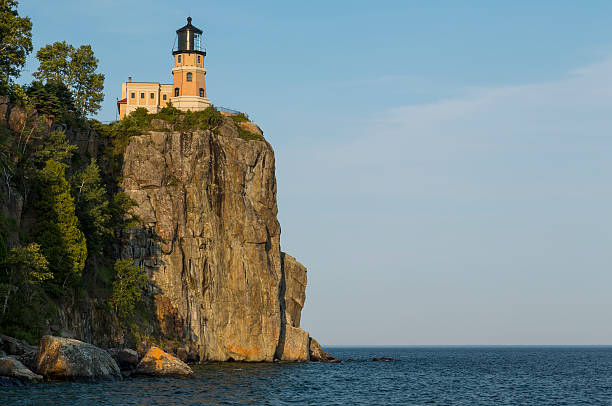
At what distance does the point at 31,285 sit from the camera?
193 feet

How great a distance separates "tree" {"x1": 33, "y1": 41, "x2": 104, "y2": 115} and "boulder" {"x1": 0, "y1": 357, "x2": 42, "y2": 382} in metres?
51.0

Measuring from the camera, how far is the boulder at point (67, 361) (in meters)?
47.5

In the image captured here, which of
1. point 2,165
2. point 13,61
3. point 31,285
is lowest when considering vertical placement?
point 31,285

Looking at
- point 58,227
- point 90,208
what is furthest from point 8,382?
point 90,208

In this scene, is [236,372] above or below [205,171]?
below

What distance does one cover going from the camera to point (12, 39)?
241 feet

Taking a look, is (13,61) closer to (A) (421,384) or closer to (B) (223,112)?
(B) (223,112)

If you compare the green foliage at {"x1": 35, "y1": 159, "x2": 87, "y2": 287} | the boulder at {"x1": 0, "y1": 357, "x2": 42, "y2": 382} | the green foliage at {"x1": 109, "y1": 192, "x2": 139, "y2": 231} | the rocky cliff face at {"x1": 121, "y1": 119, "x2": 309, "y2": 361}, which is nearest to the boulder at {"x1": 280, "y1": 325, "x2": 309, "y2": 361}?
the rocky cliff face at {"x1": 121, "y1": 119, "x2": 309, "y2": 361}

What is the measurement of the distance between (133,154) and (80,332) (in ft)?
99.5

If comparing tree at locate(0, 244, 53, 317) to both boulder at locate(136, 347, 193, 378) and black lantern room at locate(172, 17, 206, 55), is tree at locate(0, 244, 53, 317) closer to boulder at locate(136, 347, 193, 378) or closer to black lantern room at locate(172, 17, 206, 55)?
boulder at locate(136, 347, 193, 378)

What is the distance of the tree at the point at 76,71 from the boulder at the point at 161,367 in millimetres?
43143

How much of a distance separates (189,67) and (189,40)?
14.6 feet

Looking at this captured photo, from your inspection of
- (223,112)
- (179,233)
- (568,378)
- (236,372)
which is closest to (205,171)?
(179,233)

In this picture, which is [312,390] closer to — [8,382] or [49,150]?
[8,382]
